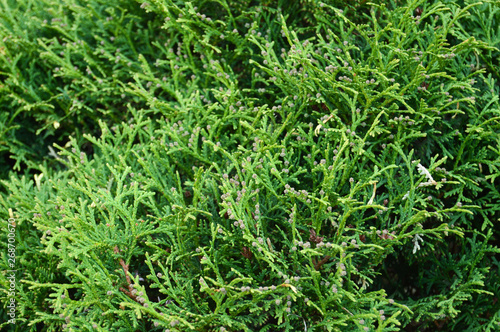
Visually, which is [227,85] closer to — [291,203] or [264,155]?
[264,155]

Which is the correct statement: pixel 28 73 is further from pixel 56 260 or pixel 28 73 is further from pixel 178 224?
pixel 178 224

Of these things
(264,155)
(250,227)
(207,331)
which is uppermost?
(264,155)

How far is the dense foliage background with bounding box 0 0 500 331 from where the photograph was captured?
7.13 ft

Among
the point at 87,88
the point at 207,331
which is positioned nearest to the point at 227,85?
the point at 87,88

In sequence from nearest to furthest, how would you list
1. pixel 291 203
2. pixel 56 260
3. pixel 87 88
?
pixel 291 203 → pixel 56 260 → pixel 87 88

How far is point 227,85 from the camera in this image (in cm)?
279

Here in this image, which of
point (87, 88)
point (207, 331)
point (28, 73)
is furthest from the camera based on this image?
point (28, 73)

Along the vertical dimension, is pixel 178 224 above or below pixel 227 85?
below

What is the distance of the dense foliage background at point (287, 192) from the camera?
217cm

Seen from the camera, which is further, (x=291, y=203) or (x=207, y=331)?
(x=291, y=203)

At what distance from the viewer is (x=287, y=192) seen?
222cm

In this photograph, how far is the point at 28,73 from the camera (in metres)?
3.55

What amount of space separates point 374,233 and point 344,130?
55cm

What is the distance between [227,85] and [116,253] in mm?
1207
